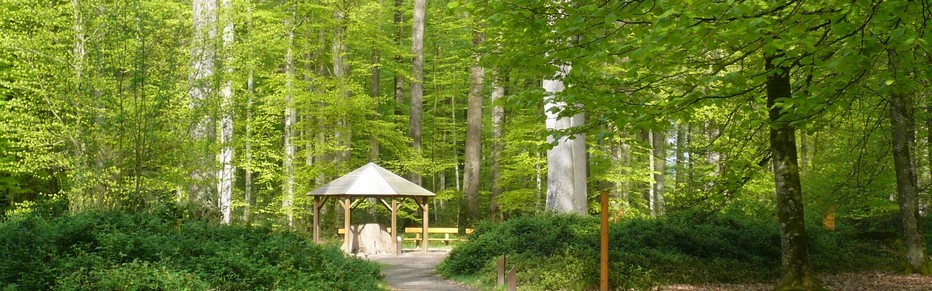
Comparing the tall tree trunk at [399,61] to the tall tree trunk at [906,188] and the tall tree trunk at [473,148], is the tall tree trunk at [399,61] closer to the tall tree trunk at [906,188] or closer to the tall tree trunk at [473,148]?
the tall tree trunk at [473,148]

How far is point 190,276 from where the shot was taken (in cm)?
812

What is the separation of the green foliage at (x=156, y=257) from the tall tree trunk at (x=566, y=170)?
6565 millimetres

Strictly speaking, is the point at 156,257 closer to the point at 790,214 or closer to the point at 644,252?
the point at 790,214

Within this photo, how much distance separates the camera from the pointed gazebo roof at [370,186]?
73.4 ft

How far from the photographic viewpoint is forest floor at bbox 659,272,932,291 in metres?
13.0

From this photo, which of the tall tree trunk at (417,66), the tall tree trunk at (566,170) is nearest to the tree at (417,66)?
the tall tree trunk at (417,66)

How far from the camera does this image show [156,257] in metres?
9.11

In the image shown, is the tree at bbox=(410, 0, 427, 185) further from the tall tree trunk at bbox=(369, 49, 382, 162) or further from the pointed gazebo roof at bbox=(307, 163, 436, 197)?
the pointed gazebo roof at bbox=(307, 163, 436, 197)

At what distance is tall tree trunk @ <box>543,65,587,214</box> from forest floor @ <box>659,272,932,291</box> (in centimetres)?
487

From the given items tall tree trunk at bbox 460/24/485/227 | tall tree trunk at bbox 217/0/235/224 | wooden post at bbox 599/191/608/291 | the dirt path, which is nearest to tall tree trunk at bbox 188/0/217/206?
tall tree trunk at bbox 217/0/235/224

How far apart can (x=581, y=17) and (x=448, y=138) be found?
32652 millimetres

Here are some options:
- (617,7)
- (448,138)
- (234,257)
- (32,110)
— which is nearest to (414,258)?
(32,110)

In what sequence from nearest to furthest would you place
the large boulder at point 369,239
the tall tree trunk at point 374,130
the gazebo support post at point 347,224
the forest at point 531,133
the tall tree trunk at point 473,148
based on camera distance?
the forest at point 531,133, the gazebo support post at point 347,224, the large boulder at point 369,239, the tall tree trunk at point 473,148, the tall tree trunk at point 374,130

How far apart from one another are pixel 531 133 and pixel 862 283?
1322cm
